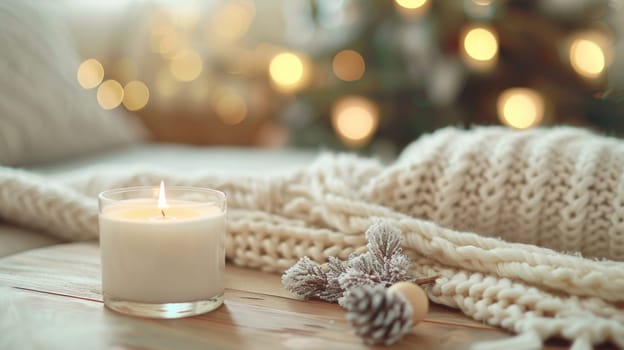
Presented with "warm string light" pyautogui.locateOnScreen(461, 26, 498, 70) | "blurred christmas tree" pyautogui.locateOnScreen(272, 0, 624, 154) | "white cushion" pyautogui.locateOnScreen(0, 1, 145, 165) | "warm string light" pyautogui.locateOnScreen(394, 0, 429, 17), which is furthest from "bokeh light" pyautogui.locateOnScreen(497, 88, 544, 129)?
"white cushion" pyautogui.locateOnScreen(0, 1, 145, 165)

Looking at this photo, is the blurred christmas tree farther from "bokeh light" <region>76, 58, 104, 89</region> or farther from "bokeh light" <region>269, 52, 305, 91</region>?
"bokeh light" <region>76, 58, 104, 89</region>

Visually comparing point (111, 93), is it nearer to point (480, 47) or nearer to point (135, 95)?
point (135, 95)

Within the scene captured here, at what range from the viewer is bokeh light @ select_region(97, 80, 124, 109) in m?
2.33

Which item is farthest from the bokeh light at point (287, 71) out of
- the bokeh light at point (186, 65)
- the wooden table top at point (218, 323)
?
the wooden table top at point (218, 323)

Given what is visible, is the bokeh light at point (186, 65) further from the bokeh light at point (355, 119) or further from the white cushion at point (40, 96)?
the white cushion at point (40, 96)

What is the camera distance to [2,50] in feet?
3.48

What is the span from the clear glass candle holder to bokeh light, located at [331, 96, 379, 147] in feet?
4.77

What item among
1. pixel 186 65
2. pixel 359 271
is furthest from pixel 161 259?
pixel 186 65

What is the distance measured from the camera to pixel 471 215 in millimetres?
676

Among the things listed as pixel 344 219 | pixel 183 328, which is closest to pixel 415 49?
pixel 344 219

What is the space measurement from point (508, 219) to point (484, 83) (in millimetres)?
1345

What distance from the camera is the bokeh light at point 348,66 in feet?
6.64

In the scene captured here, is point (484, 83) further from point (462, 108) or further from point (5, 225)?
point (5, 225)

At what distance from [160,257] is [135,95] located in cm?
211
